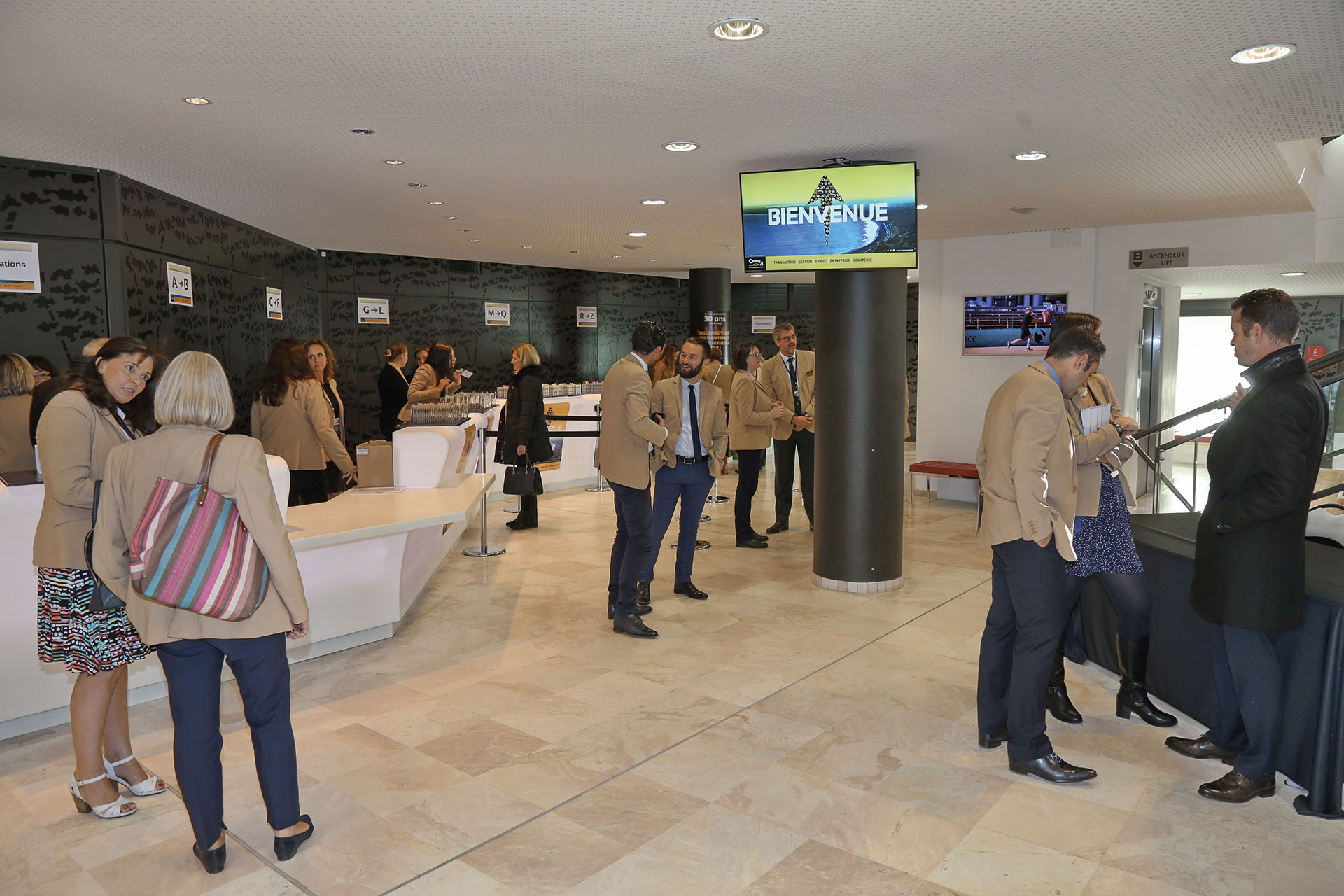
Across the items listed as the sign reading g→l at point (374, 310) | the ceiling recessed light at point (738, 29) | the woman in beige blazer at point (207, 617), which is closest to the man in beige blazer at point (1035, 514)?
the ceiling recessed light at point (738, 29)

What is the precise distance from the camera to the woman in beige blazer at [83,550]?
294 cm

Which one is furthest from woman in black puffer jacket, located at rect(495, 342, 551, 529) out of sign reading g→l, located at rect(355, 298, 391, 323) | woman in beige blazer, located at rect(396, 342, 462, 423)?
sign reading g→l, located at rect(355, 298, 391, 323)

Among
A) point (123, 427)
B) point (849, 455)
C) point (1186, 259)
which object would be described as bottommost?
point (849, 455)

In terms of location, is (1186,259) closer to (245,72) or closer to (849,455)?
(849,455)

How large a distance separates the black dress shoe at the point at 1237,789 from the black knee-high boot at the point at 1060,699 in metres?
0.72

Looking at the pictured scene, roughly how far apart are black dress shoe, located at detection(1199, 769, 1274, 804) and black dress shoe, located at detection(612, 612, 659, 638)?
277cm

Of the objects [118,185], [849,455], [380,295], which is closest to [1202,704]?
[849,455]

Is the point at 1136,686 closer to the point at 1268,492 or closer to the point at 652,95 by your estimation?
the point at 1268,492

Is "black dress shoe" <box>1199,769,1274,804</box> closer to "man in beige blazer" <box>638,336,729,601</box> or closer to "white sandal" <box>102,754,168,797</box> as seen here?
"man in beige blazer" <box>638,336,729,601</box>

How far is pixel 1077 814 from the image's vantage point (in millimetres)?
3111

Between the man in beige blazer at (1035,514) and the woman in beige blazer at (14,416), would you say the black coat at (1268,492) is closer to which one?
the man in beige blazer at (1035,514)

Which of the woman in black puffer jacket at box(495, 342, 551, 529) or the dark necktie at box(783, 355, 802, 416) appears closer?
the woman in black puffer jacket at box(495, 342, 551, 529)

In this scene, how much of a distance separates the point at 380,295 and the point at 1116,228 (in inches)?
339

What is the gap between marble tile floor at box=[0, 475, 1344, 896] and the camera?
276 cm
